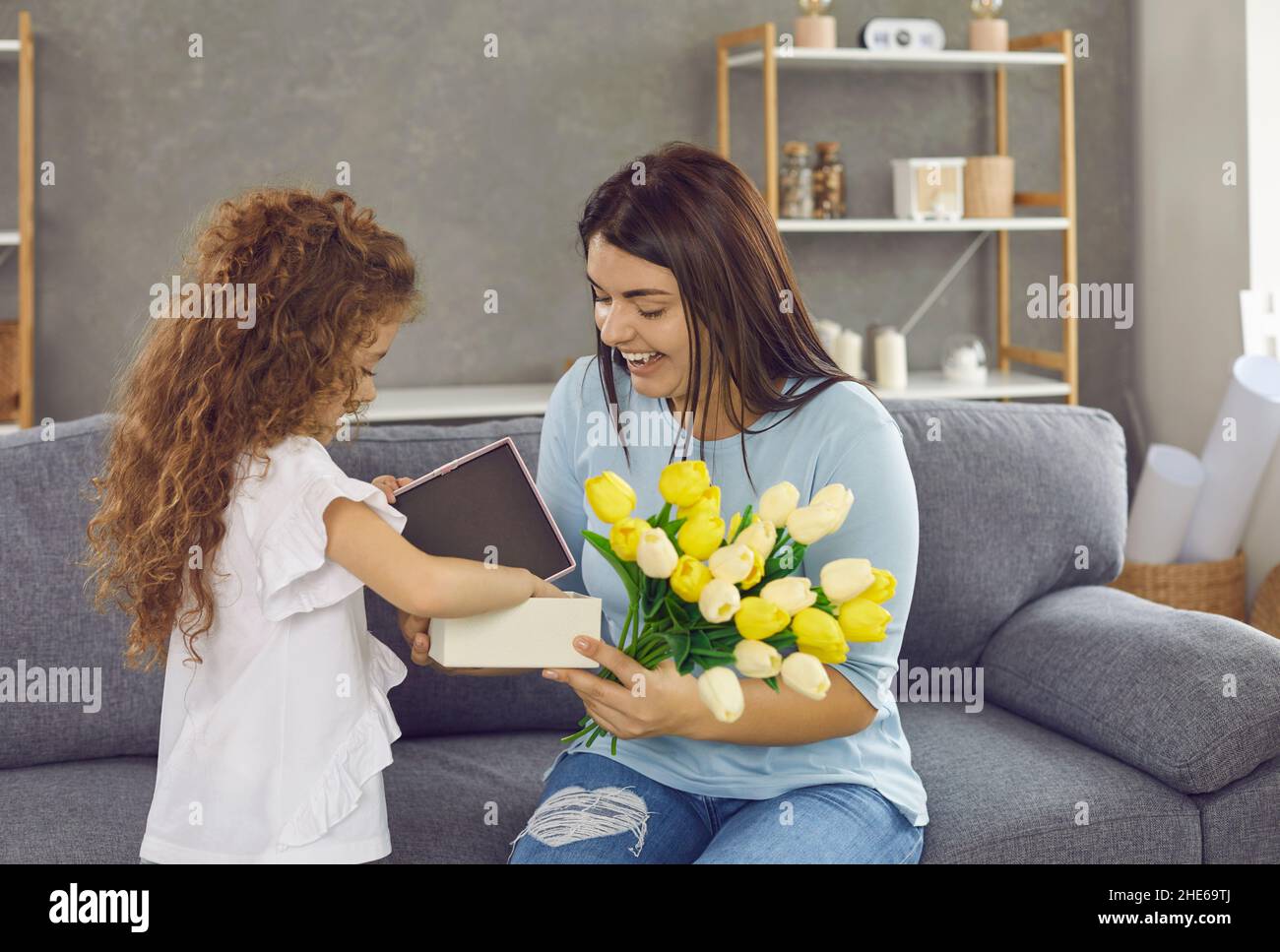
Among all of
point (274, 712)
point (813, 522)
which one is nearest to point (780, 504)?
point (813, 522)

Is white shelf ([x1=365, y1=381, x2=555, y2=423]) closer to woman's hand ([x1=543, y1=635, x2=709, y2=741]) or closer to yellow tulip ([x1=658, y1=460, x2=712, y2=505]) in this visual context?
woman's hand ([x1=543, y1=635, x2=709, y2=741])

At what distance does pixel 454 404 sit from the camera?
3.42 meters

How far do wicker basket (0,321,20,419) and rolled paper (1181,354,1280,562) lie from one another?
2.89 meters

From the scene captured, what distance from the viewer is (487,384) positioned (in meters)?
3.85

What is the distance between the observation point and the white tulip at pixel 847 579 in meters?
1.17

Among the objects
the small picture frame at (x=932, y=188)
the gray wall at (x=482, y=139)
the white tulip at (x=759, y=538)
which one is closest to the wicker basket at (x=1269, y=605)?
the gray wall at (x=482, y=139)

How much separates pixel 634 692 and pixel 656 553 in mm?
212

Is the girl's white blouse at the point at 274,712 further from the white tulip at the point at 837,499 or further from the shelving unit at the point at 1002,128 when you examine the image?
the shelving unit at the point at 1002,128

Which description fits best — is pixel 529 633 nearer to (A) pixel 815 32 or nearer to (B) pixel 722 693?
(B) pixel 722 693

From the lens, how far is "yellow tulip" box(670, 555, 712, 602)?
1.16 metres

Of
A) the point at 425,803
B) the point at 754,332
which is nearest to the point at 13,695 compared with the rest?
the point at 425,803
